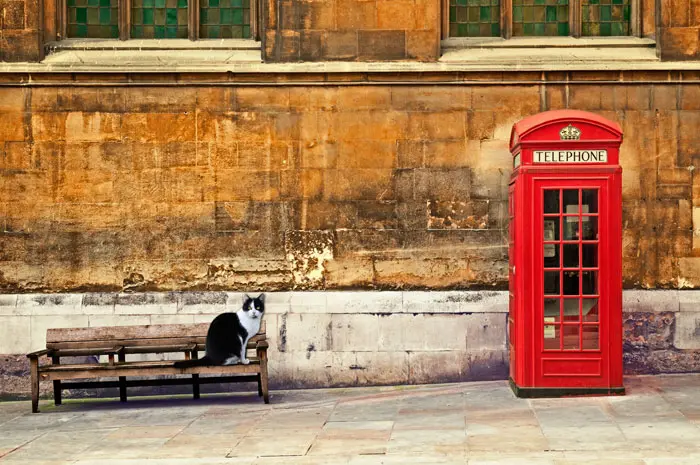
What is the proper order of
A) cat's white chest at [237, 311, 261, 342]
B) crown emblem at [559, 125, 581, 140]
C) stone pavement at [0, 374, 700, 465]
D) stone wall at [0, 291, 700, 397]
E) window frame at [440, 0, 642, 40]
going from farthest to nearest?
1. window frame at [440, 0, 642, 40]
2. stone wall at [0, 291, 700, 397]
3. cat's white chest at [237, 311, 261, 342]
4. crown emblem at [559, 125, 581, 140]
5. stone pavement at [0, 374, 700, 465]

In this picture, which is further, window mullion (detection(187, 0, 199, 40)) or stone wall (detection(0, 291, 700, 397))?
window mullion (detection(187, 0, 199, 40))

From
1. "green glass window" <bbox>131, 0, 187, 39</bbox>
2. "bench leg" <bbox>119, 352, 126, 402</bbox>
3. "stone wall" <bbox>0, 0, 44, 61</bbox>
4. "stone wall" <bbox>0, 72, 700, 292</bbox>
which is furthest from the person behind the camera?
"green glass window" <bbox>131, 0, 187, 39</bbox>

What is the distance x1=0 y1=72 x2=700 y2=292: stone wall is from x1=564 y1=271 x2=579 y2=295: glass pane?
58.2 inches

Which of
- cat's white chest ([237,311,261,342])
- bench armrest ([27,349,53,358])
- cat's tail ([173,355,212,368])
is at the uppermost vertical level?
cat's white chest ([237,311,261,342])

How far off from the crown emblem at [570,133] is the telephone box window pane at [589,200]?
54 cm

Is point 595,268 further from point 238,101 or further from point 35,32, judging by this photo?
point 35,32

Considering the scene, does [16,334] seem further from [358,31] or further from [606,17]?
[606,17]

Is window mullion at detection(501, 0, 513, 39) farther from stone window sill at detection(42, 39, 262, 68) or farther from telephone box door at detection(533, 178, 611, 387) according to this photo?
stone window sill at detection(42, 39, 262, 68)

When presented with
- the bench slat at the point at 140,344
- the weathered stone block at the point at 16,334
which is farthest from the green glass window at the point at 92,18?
the bench slat at the point at 140,344

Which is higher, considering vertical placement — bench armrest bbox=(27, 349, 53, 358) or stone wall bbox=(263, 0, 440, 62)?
stone wall bbox=(263, 0, 440, 62)

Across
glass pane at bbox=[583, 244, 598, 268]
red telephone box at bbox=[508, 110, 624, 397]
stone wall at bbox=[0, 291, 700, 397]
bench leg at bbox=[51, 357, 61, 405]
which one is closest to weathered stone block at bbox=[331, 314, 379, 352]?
stone wall at bbox=[0, 291, 700, 397]

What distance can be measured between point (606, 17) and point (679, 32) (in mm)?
914

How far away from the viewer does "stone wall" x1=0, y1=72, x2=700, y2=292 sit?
12195mm

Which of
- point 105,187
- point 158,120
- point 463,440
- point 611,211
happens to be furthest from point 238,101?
point 463,440
